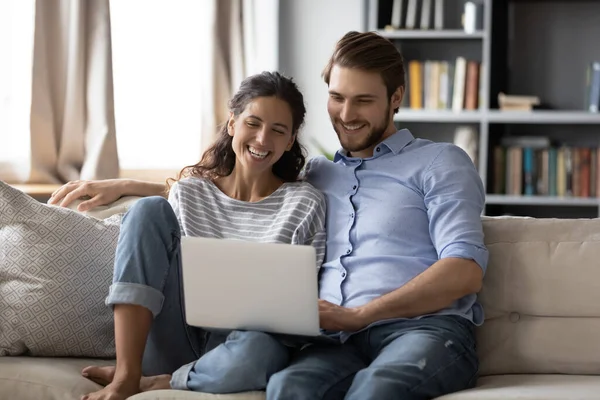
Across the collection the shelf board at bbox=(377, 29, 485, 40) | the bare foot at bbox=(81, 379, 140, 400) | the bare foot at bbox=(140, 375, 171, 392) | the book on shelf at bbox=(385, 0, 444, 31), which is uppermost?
the book on shelf at bbox=(385, 0, 444, 31)

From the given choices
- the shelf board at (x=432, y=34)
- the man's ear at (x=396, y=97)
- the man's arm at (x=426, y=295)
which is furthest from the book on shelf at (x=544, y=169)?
the man's arm at (x=426, y=295)

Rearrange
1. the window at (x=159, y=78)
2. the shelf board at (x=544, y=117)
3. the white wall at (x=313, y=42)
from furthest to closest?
1. the white wall at (x=313, y=42)
2. the shelf board at (x=544, y=117)
3. the window at (x=159, y=78)

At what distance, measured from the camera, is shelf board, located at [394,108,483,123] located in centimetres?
466

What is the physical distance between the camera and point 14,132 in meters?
3.90

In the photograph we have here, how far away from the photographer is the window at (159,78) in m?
4.40

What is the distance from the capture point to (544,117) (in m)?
4.58

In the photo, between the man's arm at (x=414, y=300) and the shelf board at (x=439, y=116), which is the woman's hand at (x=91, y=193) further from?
the shelf board at (x=439, y=116)

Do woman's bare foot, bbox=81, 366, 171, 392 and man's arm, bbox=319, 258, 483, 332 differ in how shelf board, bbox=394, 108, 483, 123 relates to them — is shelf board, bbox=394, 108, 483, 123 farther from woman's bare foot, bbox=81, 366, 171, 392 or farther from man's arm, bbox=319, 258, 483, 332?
woman's bare foot, bbox=81, 366, 171, 392

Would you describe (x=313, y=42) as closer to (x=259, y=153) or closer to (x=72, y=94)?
(x=72, y=94)

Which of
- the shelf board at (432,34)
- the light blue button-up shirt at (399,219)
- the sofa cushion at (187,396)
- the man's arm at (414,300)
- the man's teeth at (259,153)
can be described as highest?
the shelf board at (432,34)

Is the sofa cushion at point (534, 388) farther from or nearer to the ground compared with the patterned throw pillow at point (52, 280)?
nearer to the ground

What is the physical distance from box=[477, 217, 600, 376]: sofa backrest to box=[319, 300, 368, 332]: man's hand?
313 mm

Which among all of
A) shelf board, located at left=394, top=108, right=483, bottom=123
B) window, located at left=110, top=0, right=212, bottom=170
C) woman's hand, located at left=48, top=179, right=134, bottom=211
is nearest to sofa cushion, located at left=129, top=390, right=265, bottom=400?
woman's hand, located at left=48, top=179, right=134, bottom=211

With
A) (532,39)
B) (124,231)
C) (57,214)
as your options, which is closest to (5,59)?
(57,214)
